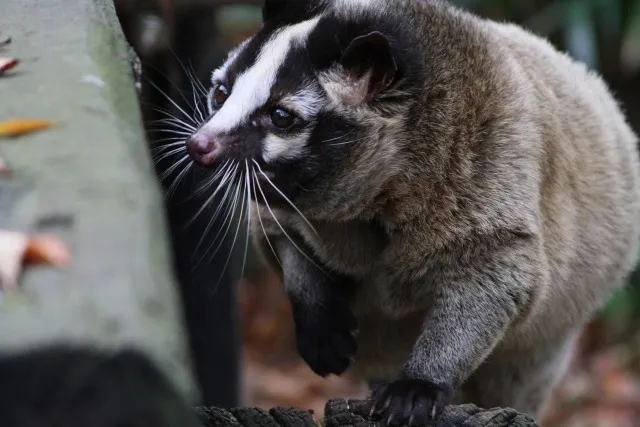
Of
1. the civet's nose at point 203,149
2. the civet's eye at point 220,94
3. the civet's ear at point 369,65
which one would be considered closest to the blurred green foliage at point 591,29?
the civet's eye at point 220,94

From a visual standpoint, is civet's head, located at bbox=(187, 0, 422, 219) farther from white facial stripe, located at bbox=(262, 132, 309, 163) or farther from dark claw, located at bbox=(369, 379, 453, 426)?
dark claw, located at bbox=(369, 379, 453, 426)

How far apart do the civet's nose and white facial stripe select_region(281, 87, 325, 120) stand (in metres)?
0.30

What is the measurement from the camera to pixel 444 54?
4.02m

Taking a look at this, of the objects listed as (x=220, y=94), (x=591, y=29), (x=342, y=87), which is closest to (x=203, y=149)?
(x=220, y=94)

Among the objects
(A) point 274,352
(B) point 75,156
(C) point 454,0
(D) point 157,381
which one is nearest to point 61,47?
(B) point 75,156

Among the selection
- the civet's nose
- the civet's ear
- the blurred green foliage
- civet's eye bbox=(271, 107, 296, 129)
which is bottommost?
the blurred green foliage

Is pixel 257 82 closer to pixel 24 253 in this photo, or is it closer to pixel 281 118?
pixel 281 118

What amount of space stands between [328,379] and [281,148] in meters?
4.79

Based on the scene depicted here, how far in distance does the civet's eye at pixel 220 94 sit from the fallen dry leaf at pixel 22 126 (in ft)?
4.51

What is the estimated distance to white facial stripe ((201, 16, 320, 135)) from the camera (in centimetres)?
365

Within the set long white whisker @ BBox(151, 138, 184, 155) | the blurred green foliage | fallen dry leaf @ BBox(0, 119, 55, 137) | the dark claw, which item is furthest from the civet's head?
the blurred green foliage

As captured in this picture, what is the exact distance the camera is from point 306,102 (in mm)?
3707

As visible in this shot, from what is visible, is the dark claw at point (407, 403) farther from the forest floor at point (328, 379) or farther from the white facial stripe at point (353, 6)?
the forest floor at point (328, 379)

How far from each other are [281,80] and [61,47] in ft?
3.08
